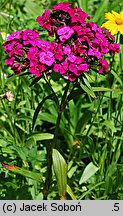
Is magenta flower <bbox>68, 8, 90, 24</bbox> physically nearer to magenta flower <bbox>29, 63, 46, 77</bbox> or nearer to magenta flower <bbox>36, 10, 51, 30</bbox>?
magenta flower <bbox>36, 10, 51, 30</bbox>

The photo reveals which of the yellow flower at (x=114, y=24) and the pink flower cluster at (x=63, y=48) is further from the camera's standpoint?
the yellow flower at (x=114, y=24)

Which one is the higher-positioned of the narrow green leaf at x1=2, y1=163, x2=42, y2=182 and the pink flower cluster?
the pink flower cluster

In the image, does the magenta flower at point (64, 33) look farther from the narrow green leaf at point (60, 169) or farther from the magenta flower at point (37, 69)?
the narrow green leaf at point (60, 169)

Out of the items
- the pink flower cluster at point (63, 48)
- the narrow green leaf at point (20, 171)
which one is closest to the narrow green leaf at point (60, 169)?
the narrow green leaf at point (20, 171)

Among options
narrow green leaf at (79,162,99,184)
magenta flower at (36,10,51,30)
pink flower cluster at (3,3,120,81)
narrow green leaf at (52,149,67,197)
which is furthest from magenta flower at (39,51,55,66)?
narrow green leaf at (79,162,99,184)

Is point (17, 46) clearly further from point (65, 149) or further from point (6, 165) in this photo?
point (65, 149)

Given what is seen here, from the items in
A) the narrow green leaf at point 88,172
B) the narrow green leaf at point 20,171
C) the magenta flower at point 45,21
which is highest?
the magenta flower at point 45,21

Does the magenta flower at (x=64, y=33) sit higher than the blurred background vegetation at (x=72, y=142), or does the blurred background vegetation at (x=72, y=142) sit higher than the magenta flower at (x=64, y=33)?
the magenta flower at (x=64, y=33)

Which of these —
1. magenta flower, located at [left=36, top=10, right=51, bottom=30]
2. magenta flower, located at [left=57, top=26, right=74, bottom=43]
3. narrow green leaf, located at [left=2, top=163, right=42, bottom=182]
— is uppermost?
magenta flower, located at [left=36, top=10, right=51, bottom=30]

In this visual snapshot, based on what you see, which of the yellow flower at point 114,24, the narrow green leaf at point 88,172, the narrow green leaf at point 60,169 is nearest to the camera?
the narrow green leaf at point 60,169
